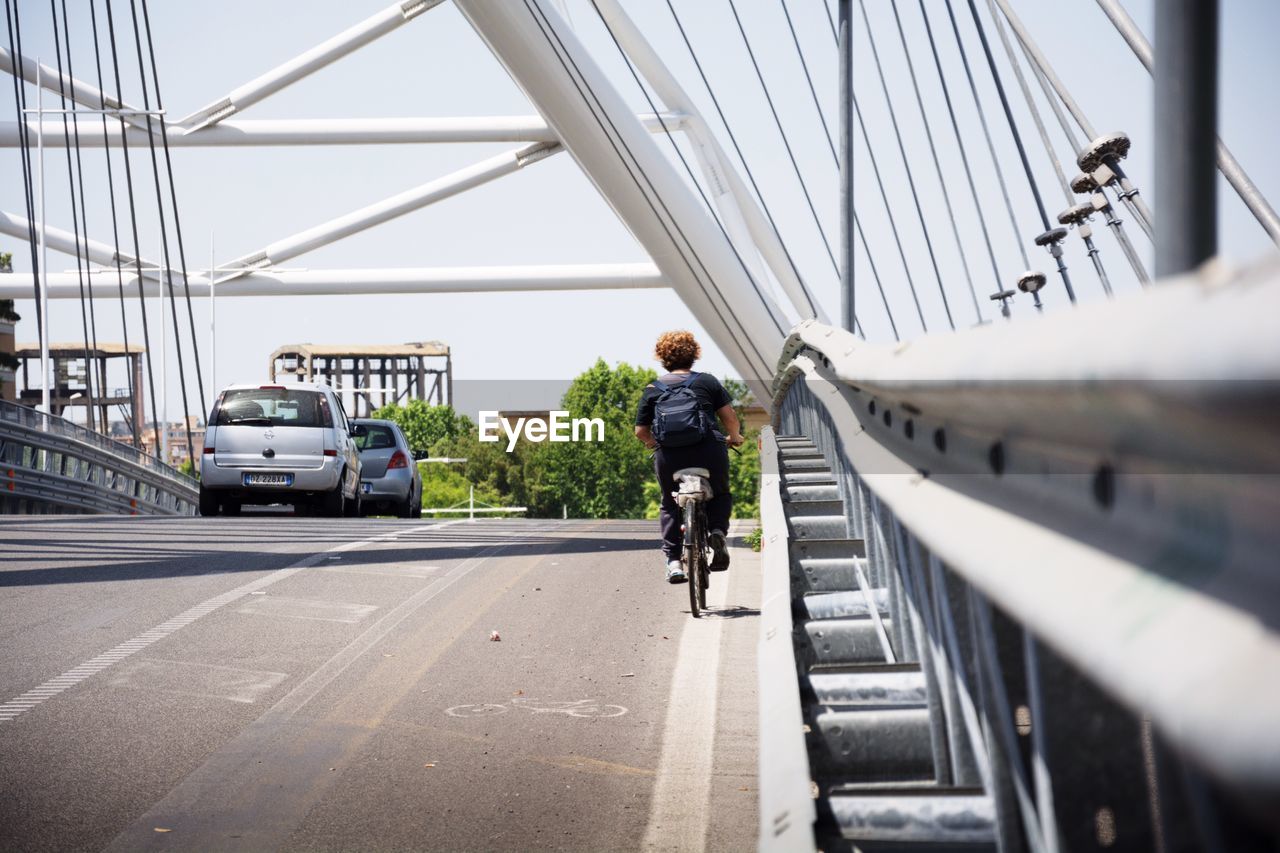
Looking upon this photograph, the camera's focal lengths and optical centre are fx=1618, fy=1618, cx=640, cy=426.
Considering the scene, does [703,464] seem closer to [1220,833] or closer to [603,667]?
[603,667]

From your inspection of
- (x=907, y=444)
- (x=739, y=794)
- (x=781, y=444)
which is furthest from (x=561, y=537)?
(x=907, y=444)

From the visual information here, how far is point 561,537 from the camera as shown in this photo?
16656 millimetres

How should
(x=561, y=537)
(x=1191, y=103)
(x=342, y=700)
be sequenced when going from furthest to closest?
(x=561, y=537) < (x=342, y=700) < (x=1191, y=103)

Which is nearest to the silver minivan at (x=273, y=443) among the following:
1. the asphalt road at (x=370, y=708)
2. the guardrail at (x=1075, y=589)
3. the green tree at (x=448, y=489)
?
the asphalt road at (x=370, y=708)

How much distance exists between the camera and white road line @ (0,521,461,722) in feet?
22.8

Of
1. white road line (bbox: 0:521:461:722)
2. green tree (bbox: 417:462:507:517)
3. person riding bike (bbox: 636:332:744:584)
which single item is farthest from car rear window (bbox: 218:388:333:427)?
green tree (bbox: 417:462:507:517)

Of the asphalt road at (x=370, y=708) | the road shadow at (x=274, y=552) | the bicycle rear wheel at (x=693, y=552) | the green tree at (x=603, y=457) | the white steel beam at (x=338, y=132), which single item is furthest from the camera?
the green tree at (x=603, y=457)

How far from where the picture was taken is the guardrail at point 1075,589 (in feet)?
3.48

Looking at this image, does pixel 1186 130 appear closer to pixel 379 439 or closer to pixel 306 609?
pixel 306 609

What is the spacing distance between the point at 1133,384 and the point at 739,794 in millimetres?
4507

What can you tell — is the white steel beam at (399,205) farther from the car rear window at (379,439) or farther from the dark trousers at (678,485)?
the dark trousers at (678,485)

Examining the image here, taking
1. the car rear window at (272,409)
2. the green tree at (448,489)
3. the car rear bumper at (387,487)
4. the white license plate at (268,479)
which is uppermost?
the car rear window at (272,409)

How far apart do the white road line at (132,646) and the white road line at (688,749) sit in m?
2.74

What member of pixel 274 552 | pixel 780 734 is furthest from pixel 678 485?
pixel 780 734
